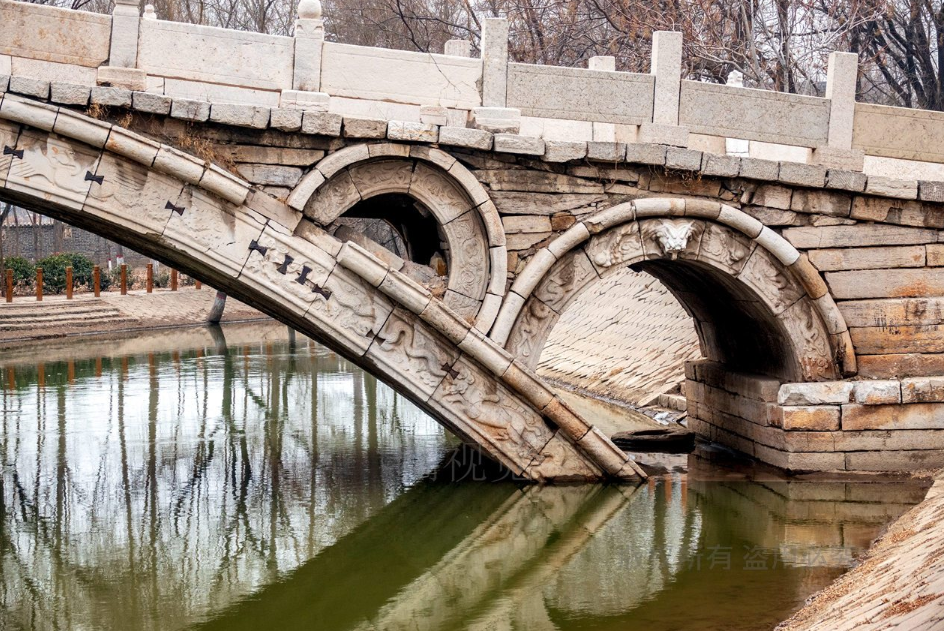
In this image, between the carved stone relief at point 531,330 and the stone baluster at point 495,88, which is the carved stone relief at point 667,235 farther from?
the stone baluster at point 495,88

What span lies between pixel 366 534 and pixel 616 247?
9.92 feet

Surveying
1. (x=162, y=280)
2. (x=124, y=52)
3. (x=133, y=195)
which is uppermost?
(x=124, y=52)

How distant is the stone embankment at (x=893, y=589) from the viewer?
14.0ft

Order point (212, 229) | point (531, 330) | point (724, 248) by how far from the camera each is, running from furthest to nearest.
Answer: point (724, 248), point (531, 330), point (212, 229)

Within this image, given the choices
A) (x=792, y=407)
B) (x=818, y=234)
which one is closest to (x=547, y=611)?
(x=792, y=407)

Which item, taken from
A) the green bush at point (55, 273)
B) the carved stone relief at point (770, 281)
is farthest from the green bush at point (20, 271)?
the carved stone relief at point (770, 281)

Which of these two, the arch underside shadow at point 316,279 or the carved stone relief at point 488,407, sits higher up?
the arch underside shadow at point 316,279

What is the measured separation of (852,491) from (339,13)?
68.3 ft

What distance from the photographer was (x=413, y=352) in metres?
8.44

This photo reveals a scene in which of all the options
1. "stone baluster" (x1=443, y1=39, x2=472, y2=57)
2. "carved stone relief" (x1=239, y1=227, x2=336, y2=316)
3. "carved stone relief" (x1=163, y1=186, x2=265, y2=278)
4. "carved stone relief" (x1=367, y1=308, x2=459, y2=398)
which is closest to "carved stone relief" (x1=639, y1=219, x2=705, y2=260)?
"carved stone relief" (x1=367, y1=308, x2=459, y2=398)

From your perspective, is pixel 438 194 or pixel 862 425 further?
pixel 862 425

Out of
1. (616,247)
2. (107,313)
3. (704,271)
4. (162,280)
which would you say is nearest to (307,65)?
(616,247)

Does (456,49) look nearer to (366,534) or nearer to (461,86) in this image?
(461,86)

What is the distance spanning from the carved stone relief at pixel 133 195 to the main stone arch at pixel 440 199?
0.88m
